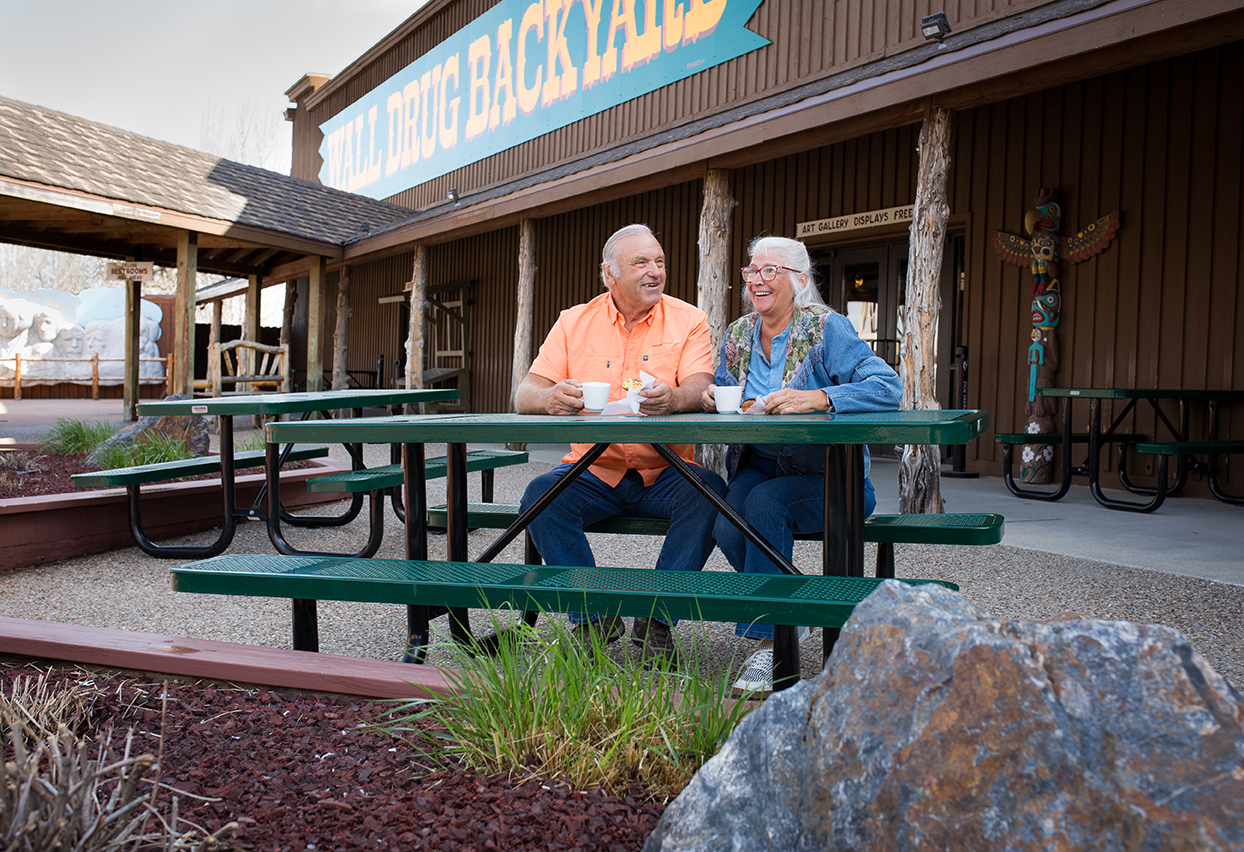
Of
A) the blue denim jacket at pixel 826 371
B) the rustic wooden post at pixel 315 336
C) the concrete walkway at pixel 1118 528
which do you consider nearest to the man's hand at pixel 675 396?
the blue denim jacket at pixel 826 371

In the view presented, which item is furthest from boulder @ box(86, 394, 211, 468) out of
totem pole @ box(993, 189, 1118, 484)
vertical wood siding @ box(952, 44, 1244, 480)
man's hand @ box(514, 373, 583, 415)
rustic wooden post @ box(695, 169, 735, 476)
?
vertical wood siding @ box(952, 44, 1244, 480)

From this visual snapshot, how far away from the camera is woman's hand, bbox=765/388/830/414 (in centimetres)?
242

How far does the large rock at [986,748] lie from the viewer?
0.84m

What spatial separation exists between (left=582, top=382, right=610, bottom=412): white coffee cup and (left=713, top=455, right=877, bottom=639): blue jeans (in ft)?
1.54

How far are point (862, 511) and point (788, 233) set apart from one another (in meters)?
7.41

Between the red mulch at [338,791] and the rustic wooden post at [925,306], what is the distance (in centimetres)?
394

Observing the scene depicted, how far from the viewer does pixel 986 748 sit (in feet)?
2.97

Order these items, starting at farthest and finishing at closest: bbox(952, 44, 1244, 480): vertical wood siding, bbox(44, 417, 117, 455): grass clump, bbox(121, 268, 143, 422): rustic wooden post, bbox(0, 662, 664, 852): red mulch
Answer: bbox(121, 268, 143, 422): rustic wooden post, bbox(44, 417, 117, 455): grass clump, bbox(952, 44, 1244, 480): vertical wood siding, bbox(0, 662, 664, 852): red mulch

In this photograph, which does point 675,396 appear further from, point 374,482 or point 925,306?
point 925,306

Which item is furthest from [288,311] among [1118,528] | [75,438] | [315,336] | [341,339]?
[1118,528]

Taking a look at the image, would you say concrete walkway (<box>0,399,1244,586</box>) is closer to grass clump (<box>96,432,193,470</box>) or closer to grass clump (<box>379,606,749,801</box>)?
grass clump (<box>96,432,193,470</box>)

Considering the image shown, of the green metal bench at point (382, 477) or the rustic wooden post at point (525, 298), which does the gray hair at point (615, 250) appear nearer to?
the green metal bench at point (382, 477)

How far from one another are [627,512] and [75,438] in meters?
5.33

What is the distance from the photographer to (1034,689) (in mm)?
917
